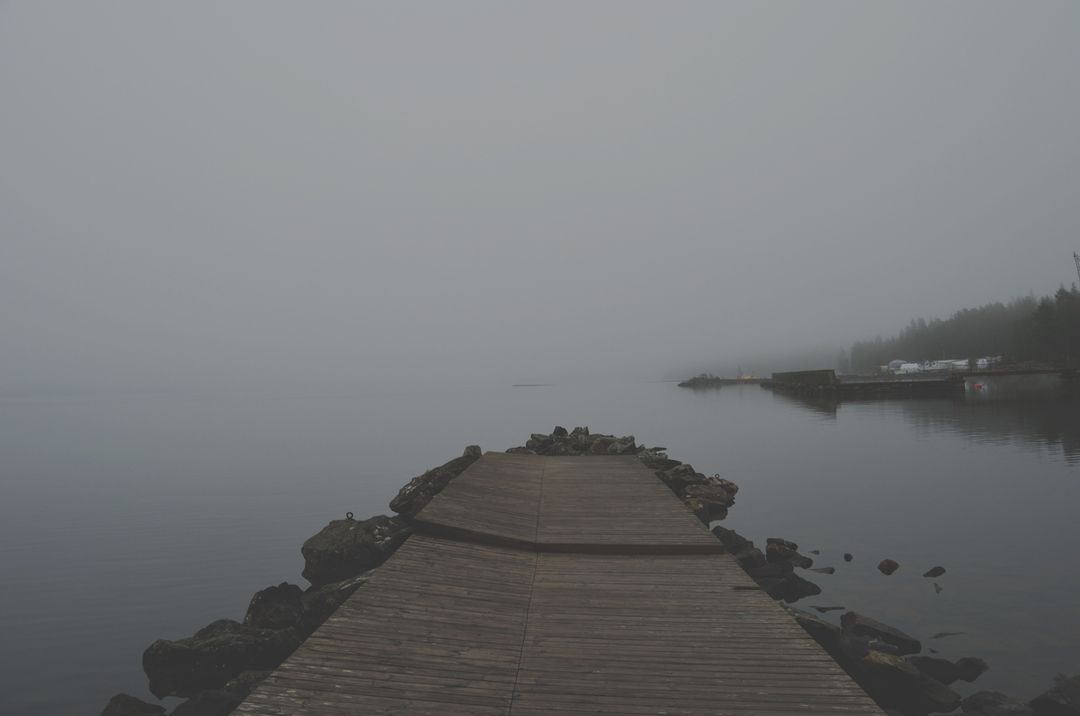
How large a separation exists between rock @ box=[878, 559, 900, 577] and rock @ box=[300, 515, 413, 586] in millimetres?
10904

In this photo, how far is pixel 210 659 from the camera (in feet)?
27.2

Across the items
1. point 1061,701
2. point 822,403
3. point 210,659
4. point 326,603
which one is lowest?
point 822,403

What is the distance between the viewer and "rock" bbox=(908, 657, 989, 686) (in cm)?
798

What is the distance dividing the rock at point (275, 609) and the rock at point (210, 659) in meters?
0.80

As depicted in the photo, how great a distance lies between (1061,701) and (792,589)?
5.08m

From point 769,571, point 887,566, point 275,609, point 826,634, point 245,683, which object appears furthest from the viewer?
point 887,566

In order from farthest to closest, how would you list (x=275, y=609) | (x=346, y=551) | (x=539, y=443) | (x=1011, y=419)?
(x=1011, y=419) → (x=539, y=443) → (x=346, y=551) → (x=275, y=609)

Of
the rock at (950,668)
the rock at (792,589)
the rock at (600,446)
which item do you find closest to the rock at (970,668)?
the rock at (950,668)

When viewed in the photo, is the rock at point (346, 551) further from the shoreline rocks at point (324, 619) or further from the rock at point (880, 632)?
the rock at point (880, 632)

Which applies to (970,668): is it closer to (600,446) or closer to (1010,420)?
(600,446)

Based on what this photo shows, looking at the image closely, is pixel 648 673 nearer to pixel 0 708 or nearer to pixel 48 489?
pixel 0 708

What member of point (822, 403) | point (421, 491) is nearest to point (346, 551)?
point (421, 491)

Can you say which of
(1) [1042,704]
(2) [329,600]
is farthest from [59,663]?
(1) [1042,704]

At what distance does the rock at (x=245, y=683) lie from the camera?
7.00 meters
